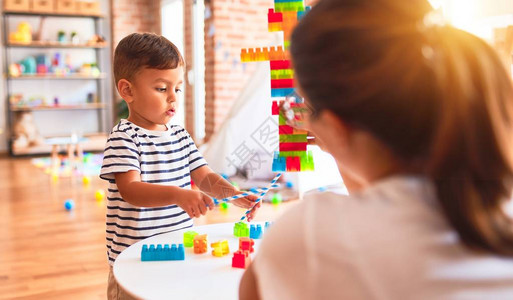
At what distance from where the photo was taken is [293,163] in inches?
48.9

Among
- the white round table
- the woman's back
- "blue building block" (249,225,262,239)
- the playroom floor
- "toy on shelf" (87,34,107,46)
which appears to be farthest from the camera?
"toy on shelf" (87,34,107,46)

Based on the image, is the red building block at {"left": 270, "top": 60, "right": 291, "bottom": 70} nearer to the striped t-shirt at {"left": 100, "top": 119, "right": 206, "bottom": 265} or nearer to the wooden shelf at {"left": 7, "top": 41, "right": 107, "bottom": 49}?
the striped t-shirt at {"left": 100, "top": 119, "right": 206, "bottom": 265}

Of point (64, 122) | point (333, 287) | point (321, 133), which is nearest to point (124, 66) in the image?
point (321, 133)

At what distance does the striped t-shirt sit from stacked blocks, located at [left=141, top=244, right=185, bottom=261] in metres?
0.32

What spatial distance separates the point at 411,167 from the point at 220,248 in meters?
0.61

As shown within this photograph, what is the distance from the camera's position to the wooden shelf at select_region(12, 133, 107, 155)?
22.4 feet

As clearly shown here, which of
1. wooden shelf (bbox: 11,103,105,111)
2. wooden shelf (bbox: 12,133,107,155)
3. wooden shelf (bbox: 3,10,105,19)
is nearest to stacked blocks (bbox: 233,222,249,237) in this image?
wooden shelf (bbox: 12,133,107,155)

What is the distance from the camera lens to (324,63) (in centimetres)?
52

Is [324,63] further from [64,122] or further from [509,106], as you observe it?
[64,122]

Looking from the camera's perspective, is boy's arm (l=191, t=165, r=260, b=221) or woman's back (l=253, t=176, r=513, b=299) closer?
woman's back (l=253, t=176, r=513, b=299)

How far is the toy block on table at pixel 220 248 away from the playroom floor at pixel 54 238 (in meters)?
1.35

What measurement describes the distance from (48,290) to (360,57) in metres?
2.18

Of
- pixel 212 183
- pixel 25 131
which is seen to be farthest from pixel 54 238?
pixel 25 131

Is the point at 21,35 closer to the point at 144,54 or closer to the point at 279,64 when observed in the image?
the point at 144,54
